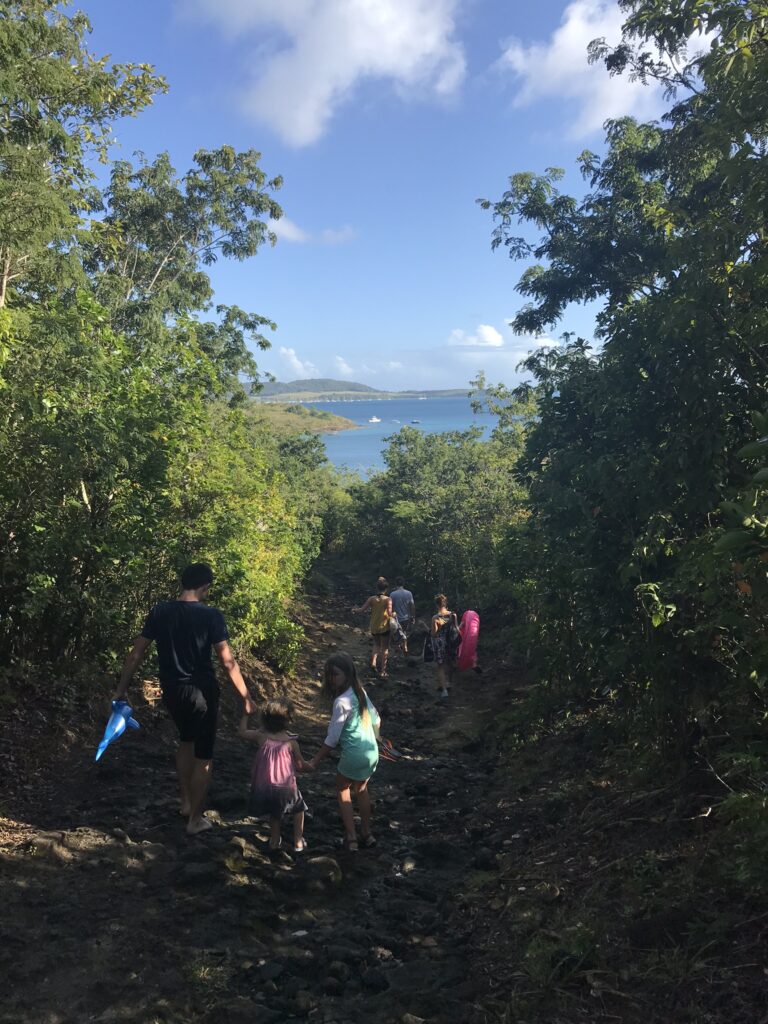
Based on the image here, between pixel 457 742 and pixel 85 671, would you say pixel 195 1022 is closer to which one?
pixel 85 671

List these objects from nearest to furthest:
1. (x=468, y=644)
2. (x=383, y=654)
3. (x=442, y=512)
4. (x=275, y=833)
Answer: (x=275, y=833)
(x=468, y=644)
(x=383, y=654)
(x=442, y=512)

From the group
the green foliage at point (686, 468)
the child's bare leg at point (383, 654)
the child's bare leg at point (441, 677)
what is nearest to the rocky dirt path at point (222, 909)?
the green foliage at point (686, 468)

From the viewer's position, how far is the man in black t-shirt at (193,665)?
14.8ft

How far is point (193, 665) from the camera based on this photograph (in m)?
4.53

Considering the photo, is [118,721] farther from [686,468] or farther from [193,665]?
[686,468]

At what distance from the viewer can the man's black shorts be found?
4.50 meters

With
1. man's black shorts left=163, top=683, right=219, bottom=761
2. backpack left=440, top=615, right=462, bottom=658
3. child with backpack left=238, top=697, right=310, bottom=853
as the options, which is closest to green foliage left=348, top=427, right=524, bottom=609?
backpack left=440, top=615, right=462, bottom=658

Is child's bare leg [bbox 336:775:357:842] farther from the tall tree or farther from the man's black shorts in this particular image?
the tall tree

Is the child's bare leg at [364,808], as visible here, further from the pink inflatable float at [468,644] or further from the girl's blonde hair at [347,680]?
→ the pink inflatable float at [468,644]

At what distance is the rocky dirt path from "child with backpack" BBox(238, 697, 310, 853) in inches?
8.2

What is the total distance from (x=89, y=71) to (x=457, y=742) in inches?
528

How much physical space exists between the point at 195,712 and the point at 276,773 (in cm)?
72

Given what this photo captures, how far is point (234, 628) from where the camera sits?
8.23 m

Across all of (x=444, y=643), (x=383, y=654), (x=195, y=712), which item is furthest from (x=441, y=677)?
(x=195, y=712)
